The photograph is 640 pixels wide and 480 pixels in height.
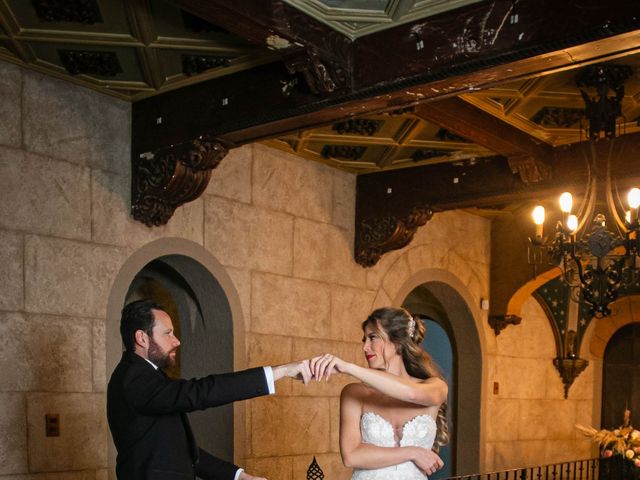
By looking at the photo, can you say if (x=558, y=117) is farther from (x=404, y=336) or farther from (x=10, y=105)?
(x=10, y=105)

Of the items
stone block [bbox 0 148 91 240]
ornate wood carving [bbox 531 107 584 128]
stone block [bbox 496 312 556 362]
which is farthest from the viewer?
stone block [bbox 496 312 556 362]

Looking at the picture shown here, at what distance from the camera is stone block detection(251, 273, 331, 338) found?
7.95 metres

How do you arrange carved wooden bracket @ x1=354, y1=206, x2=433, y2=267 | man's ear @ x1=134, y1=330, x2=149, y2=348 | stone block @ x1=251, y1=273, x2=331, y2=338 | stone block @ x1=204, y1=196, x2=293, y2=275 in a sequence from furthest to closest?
carved wooden bracket @ x1=354, y1=206, x2=433, y2=267, stone block @ x1=251, y1=273, x2=331, y2=338, stone block @ x1=204, y1=196, x2=293, y2=275, man's ear @ x1=134, y1=330, x2=149, y2=348

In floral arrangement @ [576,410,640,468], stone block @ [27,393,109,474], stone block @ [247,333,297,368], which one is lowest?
floral arrangement @ [576,410,640,468]

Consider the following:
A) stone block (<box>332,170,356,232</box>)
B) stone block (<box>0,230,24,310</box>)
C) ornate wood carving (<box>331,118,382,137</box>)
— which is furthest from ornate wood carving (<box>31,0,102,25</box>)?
stone block (<box>332,170,356,232</box>)

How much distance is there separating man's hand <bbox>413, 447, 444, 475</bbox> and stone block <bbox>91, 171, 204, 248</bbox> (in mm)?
3162

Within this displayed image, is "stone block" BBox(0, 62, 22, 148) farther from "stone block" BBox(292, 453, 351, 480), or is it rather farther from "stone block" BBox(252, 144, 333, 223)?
"stone block" BBox(292, 453, 351, 480)

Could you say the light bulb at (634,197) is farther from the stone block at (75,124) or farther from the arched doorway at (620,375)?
the arched doorway at (620,375)

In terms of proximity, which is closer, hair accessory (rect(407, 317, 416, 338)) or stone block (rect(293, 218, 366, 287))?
hair accessory (rect(407, 317, 416, 338))

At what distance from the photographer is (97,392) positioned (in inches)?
250

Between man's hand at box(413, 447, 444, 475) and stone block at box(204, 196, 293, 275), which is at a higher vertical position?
stone block at box(204, 196, 293, 275)

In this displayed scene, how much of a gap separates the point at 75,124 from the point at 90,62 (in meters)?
0.61

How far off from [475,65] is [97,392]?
11.5ft

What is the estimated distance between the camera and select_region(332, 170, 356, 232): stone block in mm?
8930
